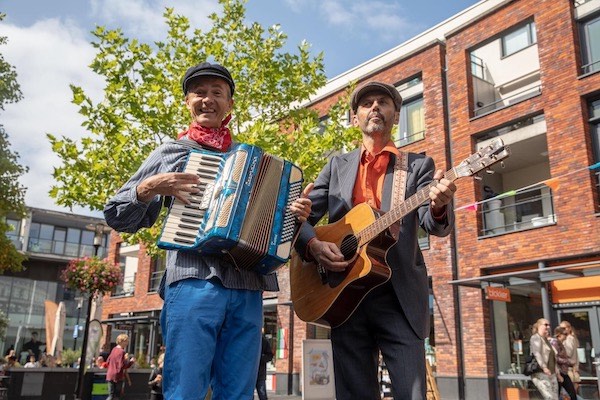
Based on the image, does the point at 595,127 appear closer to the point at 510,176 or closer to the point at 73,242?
the point at 510,176

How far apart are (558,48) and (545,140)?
9.27 feet

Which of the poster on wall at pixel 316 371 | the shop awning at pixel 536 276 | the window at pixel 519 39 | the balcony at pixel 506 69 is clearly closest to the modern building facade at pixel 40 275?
the poster on wall at pixel 316 371

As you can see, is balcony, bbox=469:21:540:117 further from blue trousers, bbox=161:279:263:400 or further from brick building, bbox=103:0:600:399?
blue trousers, bbox=161:279:263:400

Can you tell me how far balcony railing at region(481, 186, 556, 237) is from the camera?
1600cm

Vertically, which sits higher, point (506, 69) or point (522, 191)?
point (506, 69)

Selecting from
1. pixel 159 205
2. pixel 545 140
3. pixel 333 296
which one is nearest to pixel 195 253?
pixel 159 205

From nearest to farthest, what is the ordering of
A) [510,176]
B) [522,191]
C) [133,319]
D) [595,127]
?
[595,127]
[522,191]
[510,176]
[133,319]

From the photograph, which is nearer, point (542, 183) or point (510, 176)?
point (542, 183)

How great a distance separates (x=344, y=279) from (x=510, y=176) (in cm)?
1798

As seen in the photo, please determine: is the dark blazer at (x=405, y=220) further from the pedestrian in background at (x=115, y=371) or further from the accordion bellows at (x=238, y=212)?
the pedestrian in background at (x=115, y=371)

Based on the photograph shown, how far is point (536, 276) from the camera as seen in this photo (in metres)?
14.8

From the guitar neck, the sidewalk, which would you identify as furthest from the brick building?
the guitar neck

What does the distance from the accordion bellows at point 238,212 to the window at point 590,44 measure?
15901 mm

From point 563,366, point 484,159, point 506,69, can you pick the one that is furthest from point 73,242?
point 484,159
